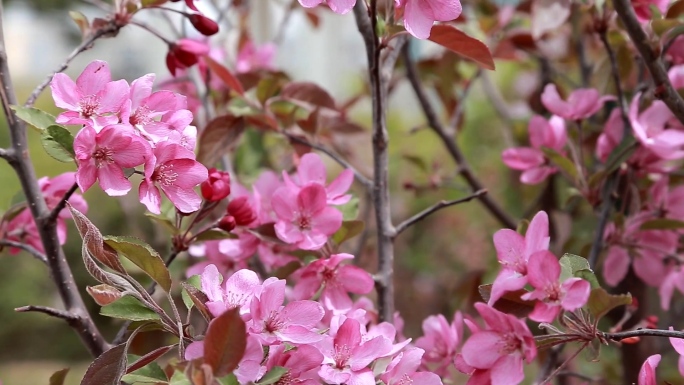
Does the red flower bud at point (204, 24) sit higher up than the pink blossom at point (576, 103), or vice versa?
the red flower bud at point (204, 24)

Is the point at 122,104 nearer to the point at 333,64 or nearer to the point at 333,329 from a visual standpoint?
the point at 333,329

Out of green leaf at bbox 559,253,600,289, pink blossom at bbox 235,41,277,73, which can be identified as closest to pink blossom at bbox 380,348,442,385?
green leaf at bbox 559,253,600,289

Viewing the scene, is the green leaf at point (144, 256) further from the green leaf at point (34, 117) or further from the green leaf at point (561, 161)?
the green leaf at point (561, 161)

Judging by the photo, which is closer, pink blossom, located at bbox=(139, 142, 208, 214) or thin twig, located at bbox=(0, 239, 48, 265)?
pink blossom, located at bbox=(139, 142, 208, 214)

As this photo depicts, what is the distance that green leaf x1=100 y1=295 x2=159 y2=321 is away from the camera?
1.73 ft

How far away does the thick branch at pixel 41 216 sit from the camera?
0.65 m

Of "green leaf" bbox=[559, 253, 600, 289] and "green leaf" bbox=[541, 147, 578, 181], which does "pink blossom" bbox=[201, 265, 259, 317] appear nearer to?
"green leaf" bbox=[559, 253, 600, 289]

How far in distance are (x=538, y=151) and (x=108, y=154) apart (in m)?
0.56

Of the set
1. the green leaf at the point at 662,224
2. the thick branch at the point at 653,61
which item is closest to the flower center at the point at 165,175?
the thick branch at the point at 653,61

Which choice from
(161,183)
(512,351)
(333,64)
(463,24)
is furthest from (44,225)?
(333,64)

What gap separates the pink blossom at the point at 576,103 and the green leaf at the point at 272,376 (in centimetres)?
53

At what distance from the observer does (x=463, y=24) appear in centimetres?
134

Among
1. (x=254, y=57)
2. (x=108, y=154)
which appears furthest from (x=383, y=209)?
(x=254, y=57)

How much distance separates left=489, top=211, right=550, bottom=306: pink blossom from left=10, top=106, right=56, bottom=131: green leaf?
0.39 meters
